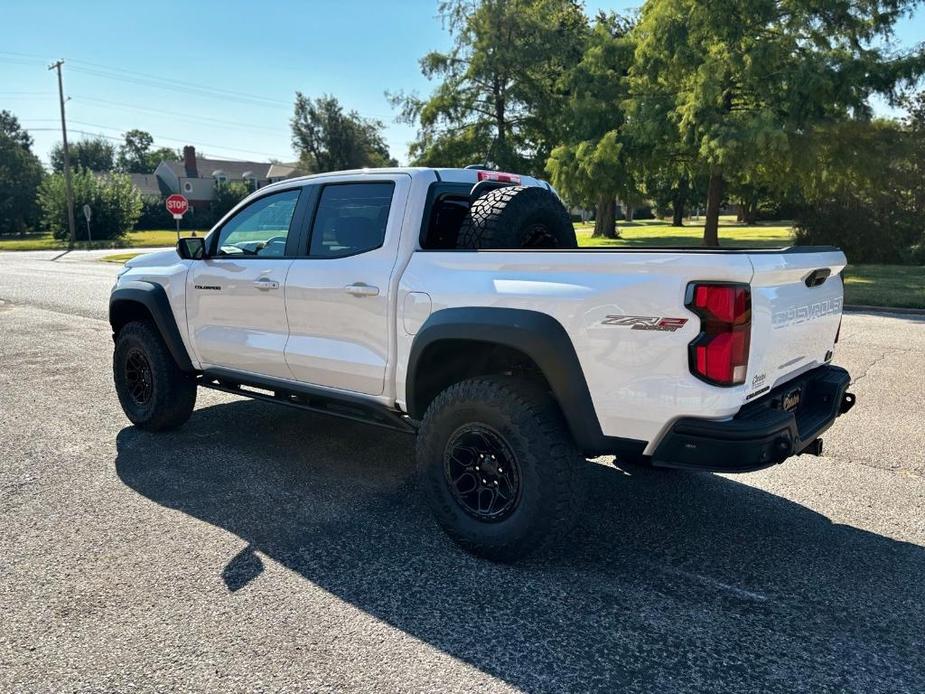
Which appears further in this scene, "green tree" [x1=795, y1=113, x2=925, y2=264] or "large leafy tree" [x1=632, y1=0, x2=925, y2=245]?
"green tree" [x1=795, y1=113, x2=925, y2=264]

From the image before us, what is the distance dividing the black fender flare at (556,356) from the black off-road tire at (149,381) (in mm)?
2959

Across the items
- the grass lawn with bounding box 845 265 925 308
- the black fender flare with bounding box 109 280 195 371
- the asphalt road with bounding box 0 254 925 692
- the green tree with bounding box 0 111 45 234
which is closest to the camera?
the asphalt road with bounding box 0 254 925 692

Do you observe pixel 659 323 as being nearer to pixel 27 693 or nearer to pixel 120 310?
pixel 27 693

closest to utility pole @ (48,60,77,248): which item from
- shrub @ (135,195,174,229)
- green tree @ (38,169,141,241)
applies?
green tree @ (38,169,141,241)

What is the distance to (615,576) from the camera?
10.8 feet

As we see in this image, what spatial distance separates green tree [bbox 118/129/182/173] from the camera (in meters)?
129

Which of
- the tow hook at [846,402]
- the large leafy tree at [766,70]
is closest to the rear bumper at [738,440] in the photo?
the tow hook at [846,402]

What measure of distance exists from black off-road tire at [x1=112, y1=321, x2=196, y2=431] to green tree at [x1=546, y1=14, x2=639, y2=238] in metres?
17.0

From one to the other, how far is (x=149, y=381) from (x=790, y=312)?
4.49m

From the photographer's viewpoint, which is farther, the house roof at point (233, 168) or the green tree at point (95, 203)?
the house roof at point (233, 168)

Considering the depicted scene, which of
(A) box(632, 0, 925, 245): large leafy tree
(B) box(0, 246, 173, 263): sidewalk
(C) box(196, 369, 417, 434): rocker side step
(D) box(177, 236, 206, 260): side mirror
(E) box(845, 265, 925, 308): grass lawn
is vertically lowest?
(B) box(0, 246, 173, 263): sidewalk

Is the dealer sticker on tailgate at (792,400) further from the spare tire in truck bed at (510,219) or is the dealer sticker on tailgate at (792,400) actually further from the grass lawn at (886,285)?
the grass lawn at (886,285)

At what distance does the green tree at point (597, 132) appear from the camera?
20688 millimetres

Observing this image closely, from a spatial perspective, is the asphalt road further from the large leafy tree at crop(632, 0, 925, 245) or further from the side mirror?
the large leafy tree at crop(632, 0, 925, 245)
